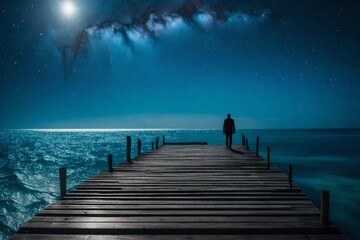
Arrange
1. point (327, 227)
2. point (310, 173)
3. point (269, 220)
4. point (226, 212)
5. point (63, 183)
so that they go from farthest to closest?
1. point (310, 173)
2. point (63, 183)
3. point (226, 212)
4. point (269, 220)
5. point (327, 227)

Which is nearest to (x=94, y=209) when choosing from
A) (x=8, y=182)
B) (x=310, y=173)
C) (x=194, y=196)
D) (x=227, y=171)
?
(x=194, y=196)

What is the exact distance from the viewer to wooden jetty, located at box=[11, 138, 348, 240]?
4965 millimetres

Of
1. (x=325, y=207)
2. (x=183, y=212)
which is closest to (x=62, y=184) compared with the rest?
(x=183, y=212)

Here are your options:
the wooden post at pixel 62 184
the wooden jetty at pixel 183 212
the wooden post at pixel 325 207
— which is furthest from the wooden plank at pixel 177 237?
the wooden post at pixel 62 184

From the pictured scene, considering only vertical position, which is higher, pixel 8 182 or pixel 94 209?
pixel 94 209

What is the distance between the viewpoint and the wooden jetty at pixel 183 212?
4.96 metres

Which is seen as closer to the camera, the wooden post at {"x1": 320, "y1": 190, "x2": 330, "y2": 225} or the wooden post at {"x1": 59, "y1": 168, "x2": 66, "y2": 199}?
the wooden post at {"x1": 320, "y1": 190, "x2": 330, "y2": 225}

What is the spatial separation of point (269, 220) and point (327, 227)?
0.94m

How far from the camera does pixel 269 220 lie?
5418 millimetres

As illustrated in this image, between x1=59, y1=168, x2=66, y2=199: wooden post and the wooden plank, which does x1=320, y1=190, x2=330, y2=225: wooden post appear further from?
x1=59, y1=168, x2=66, y2=199: wooden post

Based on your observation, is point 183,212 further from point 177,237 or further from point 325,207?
point 325,207

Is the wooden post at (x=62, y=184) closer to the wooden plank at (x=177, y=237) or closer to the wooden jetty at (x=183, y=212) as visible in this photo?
the wooden jetty at (x=183, y=212)

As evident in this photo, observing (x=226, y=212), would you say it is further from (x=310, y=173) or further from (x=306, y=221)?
(x=310, y=173)

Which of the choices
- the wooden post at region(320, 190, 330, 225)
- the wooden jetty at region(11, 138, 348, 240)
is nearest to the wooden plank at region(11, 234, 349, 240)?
the wooden jetty at region(11, 138, 348, 240)
